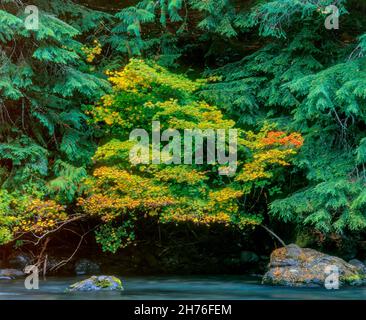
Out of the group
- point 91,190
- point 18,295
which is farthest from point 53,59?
point 18,295

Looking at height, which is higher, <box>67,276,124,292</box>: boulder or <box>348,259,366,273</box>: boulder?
<box>348,259,366,273</box>: boulder

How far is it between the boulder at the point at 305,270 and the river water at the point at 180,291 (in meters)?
0.31

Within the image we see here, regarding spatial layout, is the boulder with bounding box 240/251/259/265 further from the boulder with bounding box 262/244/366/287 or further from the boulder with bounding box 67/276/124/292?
the boulder with bounding box 67/276/124/292

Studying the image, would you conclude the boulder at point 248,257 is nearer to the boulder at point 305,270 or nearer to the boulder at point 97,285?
the boulder at point 305,270

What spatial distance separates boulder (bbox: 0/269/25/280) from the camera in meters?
12.7

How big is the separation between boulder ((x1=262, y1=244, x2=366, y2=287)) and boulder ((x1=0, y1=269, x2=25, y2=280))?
5.29 meters

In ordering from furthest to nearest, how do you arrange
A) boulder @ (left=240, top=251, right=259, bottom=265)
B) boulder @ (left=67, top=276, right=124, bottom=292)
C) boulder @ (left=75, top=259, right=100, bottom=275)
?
boulder @ (left=240, top=251, right=259, bottom=265) → boulder @ (left=75, top=259, right=100, bottom=275) → boulder @ (left=67, top=276, right=124, bottom=292)

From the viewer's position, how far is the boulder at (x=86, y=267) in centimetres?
1381

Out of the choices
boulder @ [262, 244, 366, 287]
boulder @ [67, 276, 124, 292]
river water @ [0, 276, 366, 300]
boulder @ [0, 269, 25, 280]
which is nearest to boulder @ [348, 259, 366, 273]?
boulder @ [262, 244, 366, 287]

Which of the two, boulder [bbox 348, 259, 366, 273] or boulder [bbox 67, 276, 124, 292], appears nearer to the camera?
boulder [bbox 67, 276, 124, 292]

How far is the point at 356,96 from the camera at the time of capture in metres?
11.6

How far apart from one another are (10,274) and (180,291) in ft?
13.5

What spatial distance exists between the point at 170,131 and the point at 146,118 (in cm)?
65
